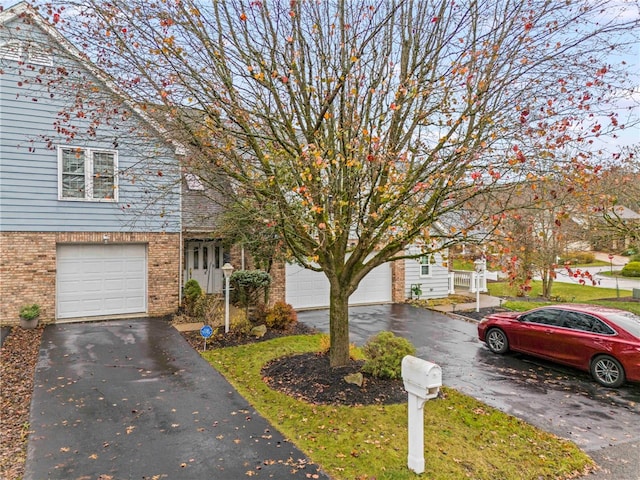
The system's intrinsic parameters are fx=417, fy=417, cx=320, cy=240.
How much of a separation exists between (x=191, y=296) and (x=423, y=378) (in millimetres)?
10383

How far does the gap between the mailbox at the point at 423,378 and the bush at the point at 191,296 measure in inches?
384

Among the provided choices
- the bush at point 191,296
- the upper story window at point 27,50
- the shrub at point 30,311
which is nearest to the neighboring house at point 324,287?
the bush at point 191,296

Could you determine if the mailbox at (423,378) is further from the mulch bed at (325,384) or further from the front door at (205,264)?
the front door at (205,264)

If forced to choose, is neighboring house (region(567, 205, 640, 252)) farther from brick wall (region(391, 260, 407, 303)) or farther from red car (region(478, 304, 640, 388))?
brick wall (region(391, 260, 407, 303))

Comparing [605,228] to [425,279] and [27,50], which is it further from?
[27,50]

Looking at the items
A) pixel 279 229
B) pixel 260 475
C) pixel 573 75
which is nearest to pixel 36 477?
pixel 260 475

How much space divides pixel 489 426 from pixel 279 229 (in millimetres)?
4141

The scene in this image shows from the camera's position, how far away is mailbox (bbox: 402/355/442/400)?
4457 millimetres

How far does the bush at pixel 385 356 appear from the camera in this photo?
24.3ft

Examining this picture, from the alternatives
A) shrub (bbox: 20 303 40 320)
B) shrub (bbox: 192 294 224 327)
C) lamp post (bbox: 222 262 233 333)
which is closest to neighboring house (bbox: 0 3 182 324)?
shrub (bbox: 20 303 40 320)

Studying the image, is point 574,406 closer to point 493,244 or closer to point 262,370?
point 493,244

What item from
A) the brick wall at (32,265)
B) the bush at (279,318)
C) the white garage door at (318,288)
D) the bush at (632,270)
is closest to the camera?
the brick wall at (32,265)

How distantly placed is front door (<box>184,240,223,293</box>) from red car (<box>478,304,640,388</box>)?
10.3 meters

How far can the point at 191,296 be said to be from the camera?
529 inches
